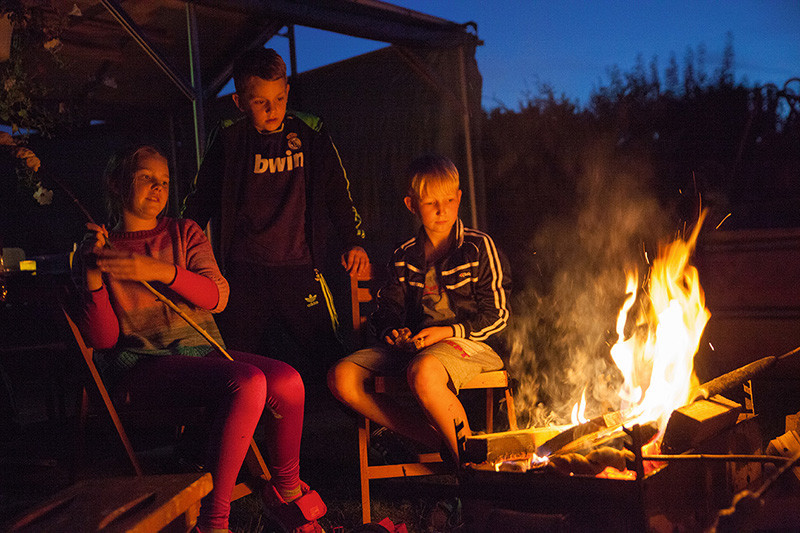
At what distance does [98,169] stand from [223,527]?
8.18m

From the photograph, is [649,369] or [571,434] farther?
[649,369]

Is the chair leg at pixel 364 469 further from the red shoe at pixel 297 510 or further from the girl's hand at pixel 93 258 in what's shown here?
the girl's hand at pixel 93 258

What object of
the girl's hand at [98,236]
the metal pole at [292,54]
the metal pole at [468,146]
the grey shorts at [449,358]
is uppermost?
Result: the metal pole at [292,54]

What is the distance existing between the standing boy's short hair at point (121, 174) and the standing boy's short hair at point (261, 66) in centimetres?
Answer: 59

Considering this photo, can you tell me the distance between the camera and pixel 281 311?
9.93 ft

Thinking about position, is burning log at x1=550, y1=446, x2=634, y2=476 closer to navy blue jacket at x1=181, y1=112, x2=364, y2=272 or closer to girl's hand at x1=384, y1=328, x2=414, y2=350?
girl's hand at x1=384, y1=328, x2=414, y2=350

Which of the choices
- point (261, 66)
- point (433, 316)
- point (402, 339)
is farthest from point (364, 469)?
point (261, 66)

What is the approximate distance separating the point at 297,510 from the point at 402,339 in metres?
0.77

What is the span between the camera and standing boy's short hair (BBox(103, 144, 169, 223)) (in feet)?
8.27

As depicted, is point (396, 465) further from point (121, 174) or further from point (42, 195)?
point (42, 195)

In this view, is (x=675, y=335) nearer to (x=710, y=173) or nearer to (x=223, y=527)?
(x=223, y=527)

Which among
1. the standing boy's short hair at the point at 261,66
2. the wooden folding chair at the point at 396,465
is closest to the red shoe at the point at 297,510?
the wooden folding chair at the point at 396,465

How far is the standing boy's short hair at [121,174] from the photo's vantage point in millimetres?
2521

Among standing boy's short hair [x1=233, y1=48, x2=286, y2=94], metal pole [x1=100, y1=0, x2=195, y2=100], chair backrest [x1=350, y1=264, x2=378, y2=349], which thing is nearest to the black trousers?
chair backrest [x1=350, y1=264, x2=378, y2=349]
